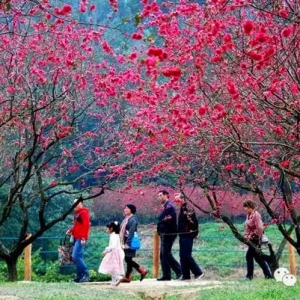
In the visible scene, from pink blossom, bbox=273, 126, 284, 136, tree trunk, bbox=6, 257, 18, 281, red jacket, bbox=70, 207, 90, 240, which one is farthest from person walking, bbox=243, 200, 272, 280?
tree trunk, bbox=6, 257, 18, 281

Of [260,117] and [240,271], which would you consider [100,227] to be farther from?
[260,117]

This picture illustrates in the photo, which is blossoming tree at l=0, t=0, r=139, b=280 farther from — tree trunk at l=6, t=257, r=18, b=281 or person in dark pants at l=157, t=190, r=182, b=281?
person in dark pants at l=157, t=190, r=182, b=281

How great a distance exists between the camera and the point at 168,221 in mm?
11422

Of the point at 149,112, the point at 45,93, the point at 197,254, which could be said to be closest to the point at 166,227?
the point at 149,112

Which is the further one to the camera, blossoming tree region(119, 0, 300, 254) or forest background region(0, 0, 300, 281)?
forest background region(0, 0, 300, 281)

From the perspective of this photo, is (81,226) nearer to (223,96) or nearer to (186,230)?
(186,230)

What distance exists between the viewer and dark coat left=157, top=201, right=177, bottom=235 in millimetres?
11422

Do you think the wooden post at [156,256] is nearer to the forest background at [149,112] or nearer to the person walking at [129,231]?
the forest background at [149,112]

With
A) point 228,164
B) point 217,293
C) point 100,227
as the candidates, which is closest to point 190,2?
point 228,164

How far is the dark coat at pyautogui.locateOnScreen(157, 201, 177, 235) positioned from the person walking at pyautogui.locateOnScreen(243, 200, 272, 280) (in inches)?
43.9

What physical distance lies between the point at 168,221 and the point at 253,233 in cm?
133

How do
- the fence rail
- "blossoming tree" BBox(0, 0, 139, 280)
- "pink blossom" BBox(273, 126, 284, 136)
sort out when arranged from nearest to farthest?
1. "pink blossom" BBox(273, 126, 284, 136)
2. "blossoming tree" BBox(0, 0, 139, 280)
3. the fence rail

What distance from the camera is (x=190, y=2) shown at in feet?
30.2

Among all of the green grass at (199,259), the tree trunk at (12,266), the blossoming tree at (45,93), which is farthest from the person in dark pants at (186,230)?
the green grass at (199,259)
